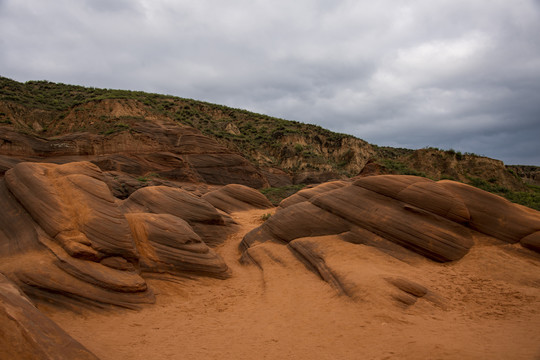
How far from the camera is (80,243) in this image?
282 inches

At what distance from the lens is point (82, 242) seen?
7.18 meters

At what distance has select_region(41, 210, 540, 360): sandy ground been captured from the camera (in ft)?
15.6

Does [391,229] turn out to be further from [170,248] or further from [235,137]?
[235,137]

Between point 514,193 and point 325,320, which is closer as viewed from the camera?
point 325,320

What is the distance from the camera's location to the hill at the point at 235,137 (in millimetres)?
24703

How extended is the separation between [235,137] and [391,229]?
37950 millimetres

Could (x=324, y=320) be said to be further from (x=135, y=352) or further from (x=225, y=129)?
(x=225, y=129)

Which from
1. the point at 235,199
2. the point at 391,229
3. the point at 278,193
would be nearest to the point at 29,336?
the point at 391,229

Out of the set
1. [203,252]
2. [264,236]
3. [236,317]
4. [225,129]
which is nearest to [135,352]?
[236,317]

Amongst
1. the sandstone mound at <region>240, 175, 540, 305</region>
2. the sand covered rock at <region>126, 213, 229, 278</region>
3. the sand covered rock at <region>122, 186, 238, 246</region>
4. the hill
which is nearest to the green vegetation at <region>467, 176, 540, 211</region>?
the hill

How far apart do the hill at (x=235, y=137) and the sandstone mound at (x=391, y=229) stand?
12828 mm

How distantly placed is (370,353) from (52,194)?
8670 millimetres

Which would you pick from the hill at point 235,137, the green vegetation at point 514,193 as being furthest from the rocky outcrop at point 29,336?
the green vegetation at point 514,193

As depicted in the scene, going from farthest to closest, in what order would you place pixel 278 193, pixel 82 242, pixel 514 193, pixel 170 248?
pixel 278 193, pixel 514 193, pixel 170 248, pixel 82 242
